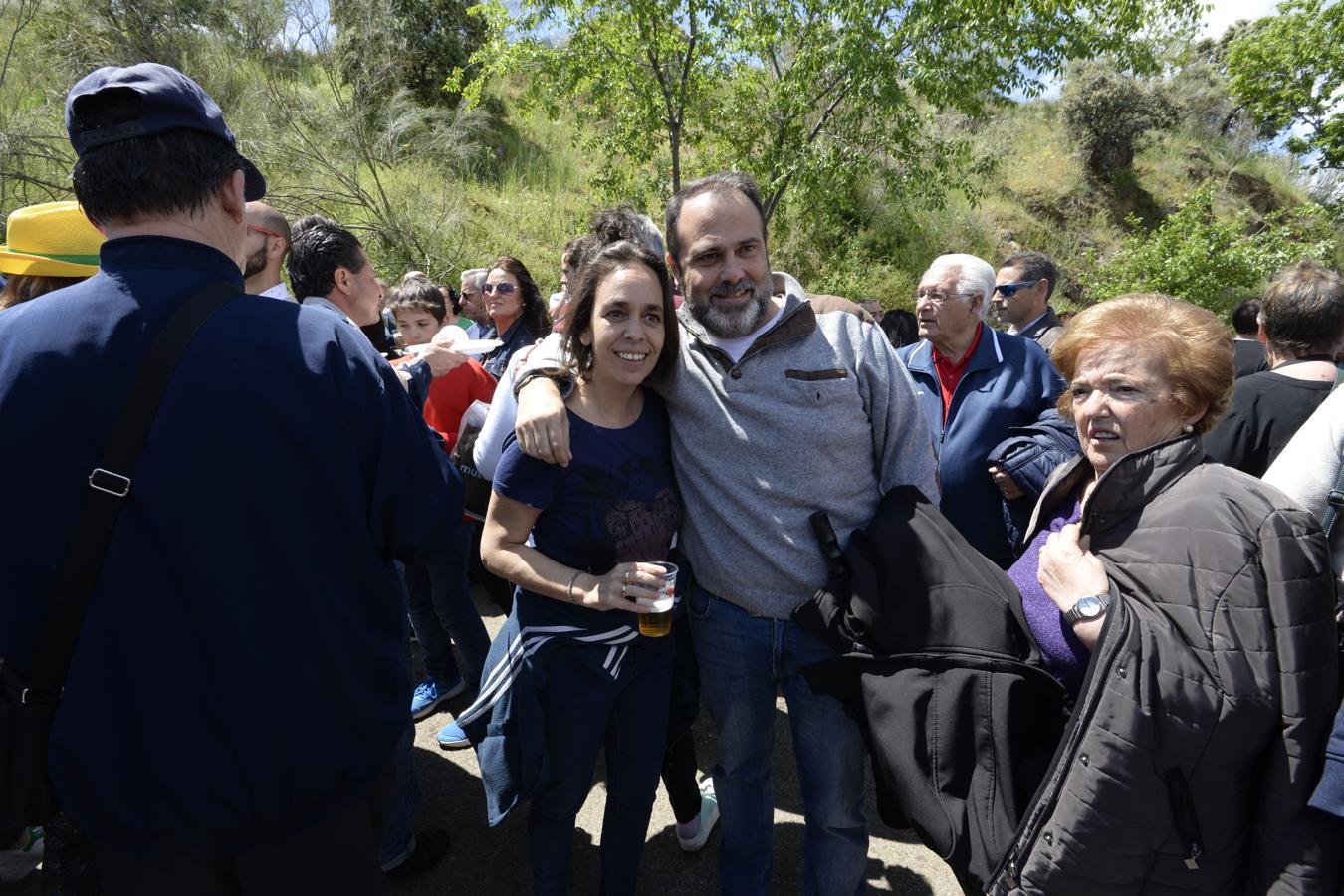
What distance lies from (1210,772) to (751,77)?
9.29 meters

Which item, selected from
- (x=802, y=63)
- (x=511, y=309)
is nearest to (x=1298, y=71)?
(x=802, y=63)

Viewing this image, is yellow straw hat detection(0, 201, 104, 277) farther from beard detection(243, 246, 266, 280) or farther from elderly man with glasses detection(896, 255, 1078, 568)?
elderly man with glasses detection(896, 255, 1078, 568)

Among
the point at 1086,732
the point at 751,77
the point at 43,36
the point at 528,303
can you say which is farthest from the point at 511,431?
the point at 43,36

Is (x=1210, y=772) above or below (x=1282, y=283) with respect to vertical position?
below

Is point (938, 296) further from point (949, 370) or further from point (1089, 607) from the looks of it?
point (1089, 607)

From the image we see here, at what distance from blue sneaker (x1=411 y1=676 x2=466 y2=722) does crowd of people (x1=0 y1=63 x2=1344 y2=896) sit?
0.97 meters

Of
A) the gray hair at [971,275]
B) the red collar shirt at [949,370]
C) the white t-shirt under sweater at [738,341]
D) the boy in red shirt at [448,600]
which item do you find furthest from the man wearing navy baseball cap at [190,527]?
the gray hair at [971,275]

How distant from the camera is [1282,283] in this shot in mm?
3004

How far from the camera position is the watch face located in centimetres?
148

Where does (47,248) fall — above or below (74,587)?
above

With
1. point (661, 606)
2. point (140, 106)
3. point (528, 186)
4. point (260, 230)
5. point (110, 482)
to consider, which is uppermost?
point (528, 186)

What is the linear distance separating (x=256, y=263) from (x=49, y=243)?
1.75 feet

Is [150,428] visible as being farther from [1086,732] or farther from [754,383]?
[1086,732]

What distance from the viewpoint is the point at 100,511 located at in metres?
1.09
